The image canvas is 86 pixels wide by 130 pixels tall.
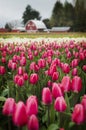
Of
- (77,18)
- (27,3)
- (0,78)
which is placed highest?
(27,3)

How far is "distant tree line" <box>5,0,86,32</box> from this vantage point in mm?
3357

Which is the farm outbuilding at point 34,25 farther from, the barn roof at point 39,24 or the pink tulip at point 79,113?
the pink tulip at point 79,113

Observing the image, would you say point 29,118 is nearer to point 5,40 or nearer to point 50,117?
point 50,117

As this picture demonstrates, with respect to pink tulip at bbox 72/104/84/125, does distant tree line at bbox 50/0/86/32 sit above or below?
above

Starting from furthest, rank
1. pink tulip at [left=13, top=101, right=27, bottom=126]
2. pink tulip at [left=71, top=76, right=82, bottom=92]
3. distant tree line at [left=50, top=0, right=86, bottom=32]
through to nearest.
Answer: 1. distant tree line at [left=50, top=0, right=86, bottom=32]
2. pink tulip at [left=71, top=76, right=82, bottom=92]
3. pink tulip at [left=13, top=101, right=27, bottom=126]

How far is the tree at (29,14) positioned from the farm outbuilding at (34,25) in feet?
0.20

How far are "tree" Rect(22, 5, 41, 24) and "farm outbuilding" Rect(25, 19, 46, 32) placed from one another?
62 millimetres

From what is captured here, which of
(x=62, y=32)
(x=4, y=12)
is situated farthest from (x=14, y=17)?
(x=62, y=32)

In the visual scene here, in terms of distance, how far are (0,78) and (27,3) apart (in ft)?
Answer: 6.52

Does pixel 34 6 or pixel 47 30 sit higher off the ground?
pixel 34 6

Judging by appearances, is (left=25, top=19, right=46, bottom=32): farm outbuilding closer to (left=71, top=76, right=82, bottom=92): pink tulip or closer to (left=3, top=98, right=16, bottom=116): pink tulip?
(left=71, top=76, right=82, bottom=92): pink tulip

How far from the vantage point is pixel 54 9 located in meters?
3.61

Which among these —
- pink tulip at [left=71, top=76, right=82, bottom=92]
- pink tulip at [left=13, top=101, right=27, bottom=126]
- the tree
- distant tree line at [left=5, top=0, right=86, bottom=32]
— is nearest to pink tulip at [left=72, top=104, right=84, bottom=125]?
pink tulip at [left=13, top=101, right=27, bottom=126]

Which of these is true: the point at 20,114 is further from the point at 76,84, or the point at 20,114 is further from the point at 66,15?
the point at 66,15
